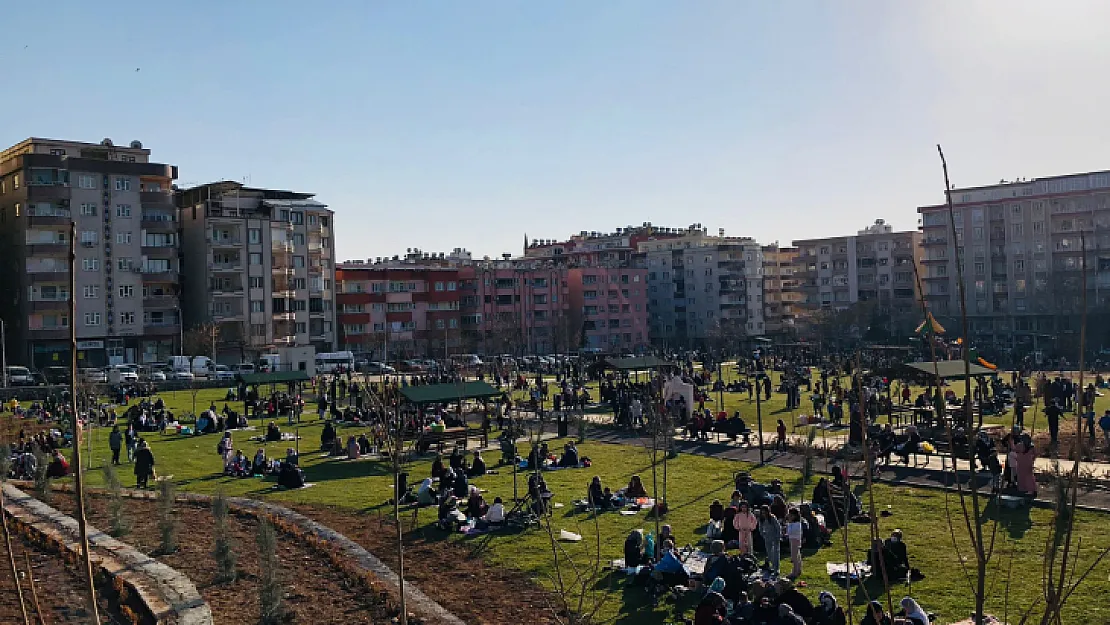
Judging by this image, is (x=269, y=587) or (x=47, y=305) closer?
(x=269, y=587)

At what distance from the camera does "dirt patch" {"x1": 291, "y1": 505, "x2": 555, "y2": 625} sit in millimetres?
12773

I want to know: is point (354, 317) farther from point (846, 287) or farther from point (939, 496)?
point (939, 496)

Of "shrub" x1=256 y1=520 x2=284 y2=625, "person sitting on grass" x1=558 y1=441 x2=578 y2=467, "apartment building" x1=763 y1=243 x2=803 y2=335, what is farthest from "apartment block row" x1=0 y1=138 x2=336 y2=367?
"apartment building" x1=763 y1=243 x2=803 y2=335

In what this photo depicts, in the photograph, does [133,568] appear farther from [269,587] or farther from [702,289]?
[702,289]

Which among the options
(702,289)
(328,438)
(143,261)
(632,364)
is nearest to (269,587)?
(328,438)

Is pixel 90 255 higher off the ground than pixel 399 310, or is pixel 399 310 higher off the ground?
pixel 90 255

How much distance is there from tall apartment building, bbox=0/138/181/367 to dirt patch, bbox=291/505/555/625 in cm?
4800

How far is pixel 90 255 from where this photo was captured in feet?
203

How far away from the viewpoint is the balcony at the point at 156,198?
64938 mm

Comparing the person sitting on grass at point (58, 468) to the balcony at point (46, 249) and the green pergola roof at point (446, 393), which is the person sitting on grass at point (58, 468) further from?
the balcony at point (46, 249)

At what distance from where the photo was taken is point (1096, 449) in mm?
23734

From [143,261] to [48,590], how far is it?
5577 cm

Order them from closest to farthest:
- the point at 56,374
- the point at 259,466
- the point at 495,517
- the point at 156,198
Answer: the point at 495,517 < the point at 259,466 < the point at 56,374 < the point at 156,198

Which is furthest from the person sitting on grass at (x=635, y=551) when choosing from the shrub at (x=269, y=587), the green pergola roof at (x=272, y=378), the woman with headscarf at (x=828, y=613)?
the green pergola roof at (x=272, y=378)
